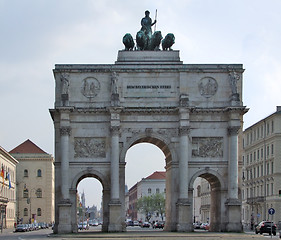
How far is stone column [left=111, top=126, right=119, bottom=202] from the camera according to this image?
56750mm

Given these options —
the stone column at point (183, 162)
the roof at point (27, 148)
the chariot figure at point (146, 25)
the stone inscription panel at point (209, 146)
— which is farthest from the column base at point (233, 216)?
the roof at point (27, 148)

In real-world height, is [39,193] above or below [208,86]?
below

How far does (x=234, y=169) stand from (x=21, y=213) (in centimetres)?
6656

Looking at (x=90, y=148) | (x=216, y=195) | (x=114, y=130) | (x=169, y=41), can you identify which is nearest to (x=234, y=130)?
(x=216, y=195)

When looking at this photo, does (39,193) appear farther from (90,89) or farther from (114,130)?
(114,130)

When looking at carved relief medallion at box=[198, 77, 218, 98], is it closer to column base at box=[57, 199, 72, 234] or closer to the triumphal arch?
the triumphal arch

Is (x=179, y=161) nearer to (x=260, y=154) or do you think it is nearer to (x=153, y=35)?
(x=153, y=35)

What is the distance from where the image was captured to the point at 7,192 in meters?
101

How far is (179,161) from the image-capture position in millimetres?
57719

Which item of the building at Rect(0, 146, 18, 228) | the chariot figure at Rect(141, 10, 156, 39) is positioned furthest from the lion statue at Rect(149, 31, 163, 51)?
the building at Rect(0, 146, 18, 228)

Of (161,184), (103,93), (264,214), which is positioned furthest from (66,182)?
(161,184)

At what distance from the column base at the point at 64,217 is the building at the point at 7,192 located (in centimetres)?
3182

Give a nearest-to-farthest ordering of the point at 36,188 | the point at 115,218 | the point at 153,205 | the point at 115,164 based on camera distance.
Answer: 1. the point at 115,218
2. the point at 115,164
3. the point at 36,188
4. the point at 153,205

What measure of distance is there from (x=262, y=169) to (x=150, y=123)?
3616 centimetres
